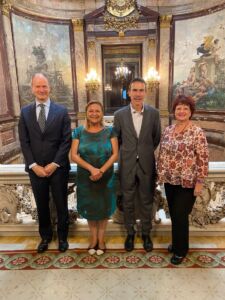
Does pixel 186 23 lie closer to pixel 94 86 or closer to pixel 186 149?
pixel 94 86

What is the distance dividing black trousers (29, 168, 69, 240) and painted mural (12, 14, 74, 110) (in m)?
5.86

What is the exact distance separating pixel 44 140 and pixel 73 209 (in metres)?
1.11

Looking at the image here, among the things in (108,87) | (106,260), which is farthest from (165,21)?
(106,260)

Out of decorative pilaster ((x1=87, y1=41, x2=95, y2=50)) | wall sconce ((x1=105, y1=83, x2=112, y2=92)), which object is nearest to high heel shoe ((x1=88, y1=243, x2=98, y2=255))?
wall sconce ((x1=105, y1=83, x2=112, y2=92))

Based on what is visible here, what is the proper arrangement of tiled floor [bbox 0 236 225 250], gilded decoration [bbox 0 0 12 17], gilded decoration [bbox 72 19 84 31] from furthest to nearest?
gilded decoration [bbox 72 19 84 31]
gilded decoration [bbox 0 0 12 17]
tiled floor [bbox 0 236 225 250]

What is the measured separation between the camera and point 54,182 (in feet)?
8.05

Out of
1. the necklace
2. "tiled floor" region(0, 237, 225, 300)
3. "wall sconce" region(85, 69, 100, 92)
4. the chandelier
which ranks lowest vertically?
"tiled floor" region(0, 237, 225, 300)

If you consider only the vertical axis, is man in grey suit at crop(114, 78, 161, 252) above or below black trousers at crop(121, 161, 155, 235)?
above

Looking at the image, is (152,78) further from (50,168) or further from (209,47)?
(50,168)

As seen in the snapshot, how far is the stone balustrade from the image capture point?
2.82 m

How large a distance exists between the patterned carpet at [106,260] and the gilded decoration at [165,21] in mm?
7468

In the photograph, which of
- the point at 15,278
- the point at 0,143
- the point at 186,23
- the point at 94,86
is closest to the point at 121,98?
the point at 94,86

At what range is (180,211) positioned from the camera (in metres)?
2.28

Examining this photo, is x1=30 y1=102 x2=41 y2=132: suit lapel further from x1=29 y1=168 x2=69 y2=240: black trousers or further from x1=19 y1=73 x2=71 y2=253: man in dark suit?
x1=29 y1=168 x2=69 y2=240: black trousers
